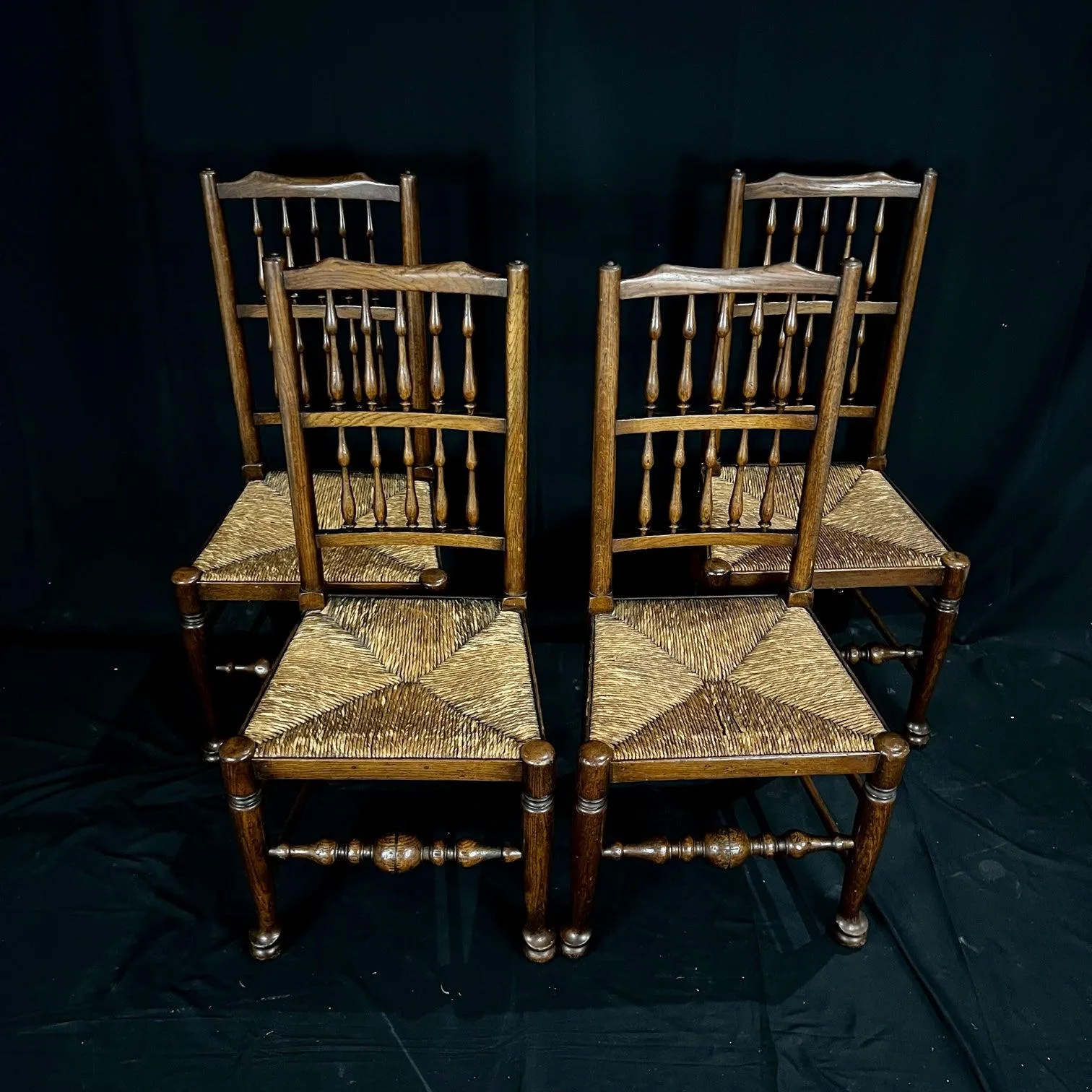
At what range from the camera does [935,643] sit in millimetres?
2139

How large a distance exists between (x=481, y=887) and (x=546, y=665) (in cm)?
72

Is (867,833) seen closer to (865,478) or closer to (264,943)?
(865,478)

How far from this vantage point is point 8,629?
2.61m

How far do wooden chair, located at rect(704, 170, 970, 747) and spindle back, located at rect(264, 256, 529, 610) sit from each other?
489mm

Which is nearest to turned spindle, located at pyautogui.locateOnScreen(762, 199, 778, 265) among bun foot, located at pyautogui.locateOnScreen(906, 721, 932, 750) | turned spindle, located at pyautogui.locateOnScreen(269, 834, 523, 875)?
bun foot, located at pyautogui.locateOnScreen(906, 721, 932, 750)

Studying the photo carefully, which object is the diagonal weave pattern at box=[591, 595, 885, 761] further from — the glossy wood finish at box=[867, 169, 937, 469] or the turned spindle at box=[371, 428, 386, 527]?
the glossy wood finish at box=[867, 169, 937, 469]

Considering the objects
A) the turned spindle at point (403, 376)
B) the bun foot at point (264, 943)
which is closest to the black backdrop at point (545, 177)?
the turned spindle at point (403, 376)

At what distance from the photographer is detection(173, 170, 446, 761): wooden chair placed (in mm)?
1979

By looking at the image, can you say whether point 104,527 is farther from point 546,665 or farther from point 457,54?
point 457,54

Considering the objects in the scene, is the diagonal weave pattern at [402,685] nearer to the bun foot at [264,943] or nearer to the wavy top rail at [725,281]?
the bun foot at [264,943]

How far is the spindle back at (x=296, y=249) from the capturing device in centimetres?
202

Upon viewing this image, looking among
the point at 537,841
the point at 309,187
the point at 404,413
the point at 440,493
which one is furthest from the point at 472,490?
the point at 309,187

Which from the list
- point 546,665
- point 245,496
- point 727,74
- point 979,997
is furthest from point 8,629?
point 979,997

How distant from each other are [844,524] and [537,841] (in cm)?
96
